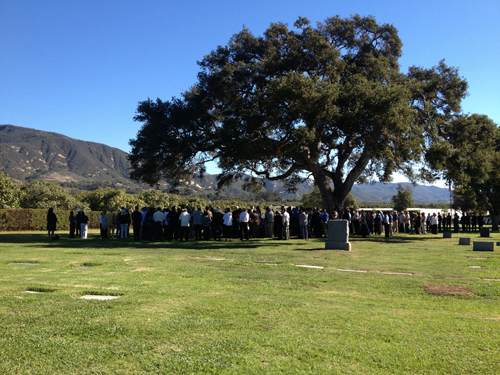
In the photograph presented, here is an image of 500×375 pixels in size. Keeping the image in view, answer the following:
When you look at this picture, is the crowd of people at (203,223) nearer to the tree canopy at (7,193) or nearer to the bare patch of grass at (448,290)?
the bare patch of grass at (448,290)

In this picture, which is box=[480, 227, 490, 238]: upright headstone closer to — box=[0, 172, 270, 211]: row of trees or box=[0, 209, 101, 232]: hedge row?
box=[0, 209, 101, 232]: hedge row

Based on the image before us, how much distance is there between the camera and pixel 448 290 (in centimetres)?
761

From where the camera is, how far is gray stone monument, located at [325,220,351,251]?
1622 cm

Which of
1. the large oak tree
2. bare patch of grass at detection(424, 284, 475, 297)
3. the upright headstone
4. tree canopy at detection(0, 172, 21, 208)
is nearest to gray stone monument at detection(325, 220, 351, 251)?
bare patch of grass at detection(424, 284, 475, 297)

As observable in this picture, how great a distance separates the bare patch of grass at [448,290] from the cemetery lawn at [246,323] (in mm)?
37

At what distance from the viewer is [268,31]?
28.7 meters

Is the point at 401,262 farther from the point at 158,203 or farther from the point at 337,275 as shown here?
the point at 158,203

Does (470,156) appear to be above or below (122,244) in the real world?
above

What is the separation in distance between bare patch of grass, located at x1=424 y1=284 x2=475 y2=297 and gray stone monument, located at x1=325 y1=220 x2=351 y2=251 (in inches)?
318

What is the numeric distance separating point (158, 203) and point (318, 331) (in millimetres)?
68408

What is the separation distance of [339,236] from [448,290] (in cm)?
875

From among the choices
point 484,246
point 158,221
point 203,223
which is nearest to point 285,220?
point 203,223

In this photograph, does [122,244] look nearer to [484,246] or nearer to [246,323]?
[246,323]

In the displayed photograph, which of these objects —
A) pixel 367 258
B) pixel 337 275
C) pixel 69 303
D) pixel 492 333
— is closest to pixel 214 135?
pixel 367 258
